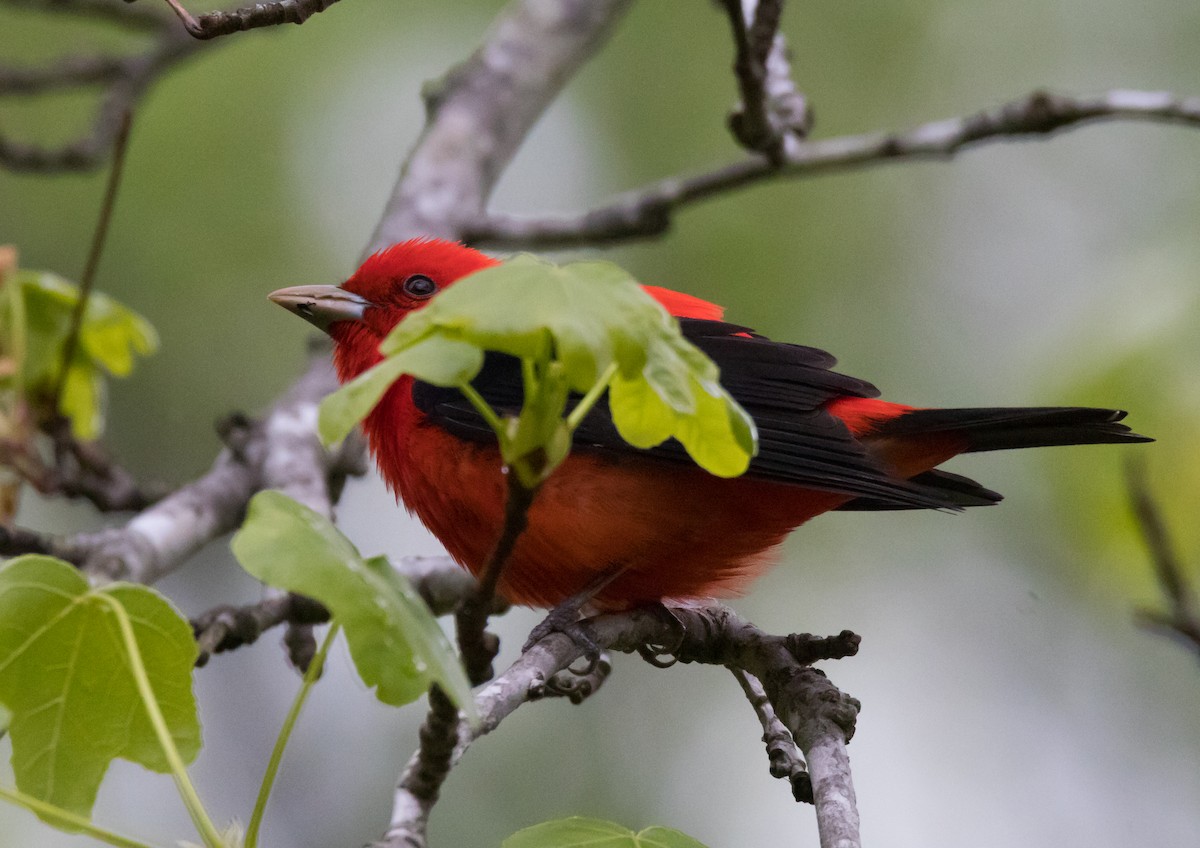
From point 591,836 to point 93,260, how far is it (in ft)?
7.67


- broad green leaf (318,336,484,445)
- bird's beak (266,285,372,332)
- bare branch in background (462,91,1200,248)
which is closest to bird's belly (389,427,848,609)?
bird's beak (266,285,372,332)

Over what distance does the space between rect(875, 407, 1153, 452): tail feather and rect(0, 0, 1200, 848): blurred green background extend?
3.53m

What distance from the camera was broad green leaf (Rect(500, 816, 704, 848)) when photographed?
205 cm

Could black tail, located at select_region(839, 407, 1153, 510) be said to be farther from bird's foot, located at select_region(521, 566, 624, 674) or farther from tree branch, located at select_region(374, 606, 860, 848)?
bird's foot, located at select_region(521, 566, 624, 674)

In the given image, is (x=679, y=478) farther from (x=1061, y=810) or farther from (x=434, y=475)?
(x=1061, y=810)

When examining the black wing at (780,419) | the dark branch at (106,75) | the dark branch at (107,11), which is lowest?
the black wing at (780,419)

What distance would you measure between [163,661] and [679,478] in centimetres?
164

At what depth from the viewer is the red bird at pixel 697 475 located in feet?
11.2

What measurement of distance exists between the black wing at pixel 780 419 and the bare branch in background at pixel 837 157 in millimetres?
1086

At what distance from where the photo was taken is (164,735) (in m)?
1.93

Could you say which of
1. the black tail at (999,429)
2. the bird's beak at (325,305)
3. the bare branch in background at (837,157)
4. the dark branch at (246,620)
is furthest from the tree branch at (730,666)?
the bare branch in background at (837,157)

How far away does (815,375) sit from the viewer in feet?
11.9

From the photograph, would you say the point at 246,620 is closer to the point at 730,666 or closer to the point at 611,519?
the point at 611,519

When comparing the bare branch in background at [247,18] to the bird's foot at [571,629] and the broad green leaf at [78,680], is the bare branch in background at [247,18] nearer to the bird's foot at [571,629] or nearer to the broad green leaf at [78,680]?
the broad green leaf at [78,680]
